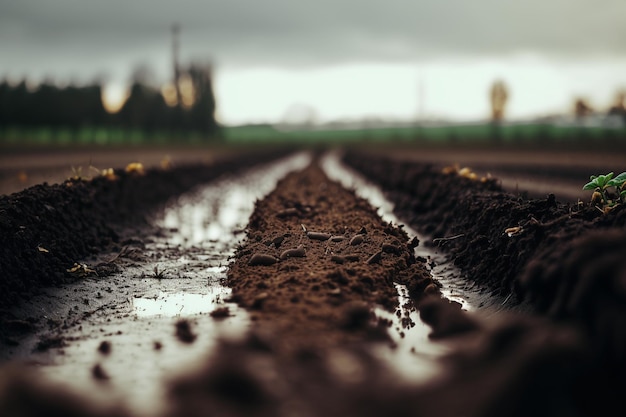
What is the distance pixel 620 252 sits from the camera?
4.39m

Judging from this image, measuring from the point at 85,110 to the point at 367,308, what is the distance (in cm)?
9227

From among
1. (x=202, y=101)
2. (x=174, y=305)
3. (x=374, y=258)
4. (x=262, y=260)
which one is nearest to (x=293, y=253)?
(x=262, y=260)

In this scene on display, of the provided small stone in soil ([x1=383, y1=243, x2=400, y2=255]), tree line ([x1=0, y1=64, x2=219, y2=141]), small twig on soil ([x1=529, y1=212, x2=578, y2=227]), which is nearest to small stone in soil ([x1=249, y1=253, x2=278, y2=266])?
small stone in soil ([x1=383, y1=243, x2=400, y2=255])

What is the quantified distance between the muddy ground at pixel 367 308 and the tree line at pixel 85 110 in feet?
247

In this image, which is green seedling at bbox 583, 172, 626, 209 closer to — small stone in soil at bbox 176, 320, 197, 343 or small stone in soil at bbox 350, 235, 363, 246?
small stone in soil at bbox 350, 235, 363, 246

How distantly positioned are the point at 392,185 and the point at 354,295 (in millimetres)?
14693

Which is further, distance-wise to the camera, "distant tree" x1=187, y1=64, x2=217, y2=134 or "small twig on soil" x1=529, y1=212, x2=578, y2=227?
"distant tree" x1=187, y1=64, x2=217, y2=134

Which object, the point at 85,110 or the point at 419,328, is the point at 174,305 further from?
the point at 85,110

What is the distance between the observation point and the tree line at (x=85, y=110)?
3450 inches

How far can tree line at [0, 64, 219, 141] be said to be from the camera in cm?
8762

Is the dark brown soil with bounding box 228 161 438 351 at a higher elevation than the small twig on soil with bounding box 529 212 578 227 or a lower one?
lower

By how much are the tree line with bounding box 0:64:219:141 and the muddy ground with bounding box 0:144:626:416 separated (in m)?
75.2

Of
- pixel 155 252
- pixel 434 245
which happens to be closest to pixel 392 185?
pixel 434 245

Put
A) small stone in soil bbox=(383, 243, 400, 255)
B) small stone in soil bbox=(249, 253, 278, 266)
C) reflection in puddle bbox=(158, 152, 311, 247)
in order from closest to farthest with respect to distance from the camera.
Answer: small stone in soil bbox=(249, 253, 278, 266), small stone in soil bbox=(383, 243, 400, 255), reflection in puddle bbox=(158, 152, 311, 247)
